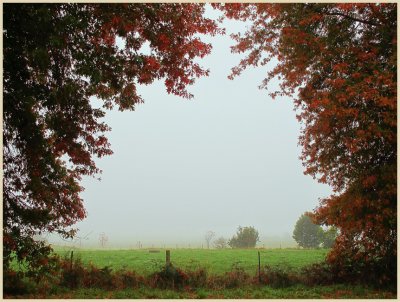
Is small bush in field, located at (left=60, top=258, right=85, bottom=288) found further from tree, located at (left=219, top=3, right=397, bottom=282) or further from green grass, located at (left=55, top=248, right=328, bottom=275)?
tree, located at (left=219, top=3, right=397, bottom=282)

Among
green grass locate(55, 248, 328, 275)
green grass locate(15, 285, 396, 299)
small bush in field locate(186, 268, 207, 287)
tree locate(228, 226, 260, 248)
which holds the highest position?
small bush in field locate(186, 268, 207, 287)

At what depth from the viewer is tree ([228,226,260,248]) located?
186 feet

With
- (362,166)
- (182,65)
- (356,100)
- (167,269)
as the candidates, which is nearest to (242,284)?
(167,269)

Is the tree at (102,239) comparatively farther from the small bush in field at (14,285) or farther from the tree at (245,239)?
the small bush in field at (14,285)

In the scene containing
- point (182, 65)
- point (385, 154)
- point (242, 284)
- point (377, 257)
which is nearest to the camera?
point (182, 65)

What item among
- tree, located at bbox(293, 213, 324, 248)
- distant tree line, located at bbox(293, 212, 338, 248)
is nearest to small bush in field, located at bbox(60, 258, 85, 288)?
distant tree line, located at bbox(293, 212, 338, 248)

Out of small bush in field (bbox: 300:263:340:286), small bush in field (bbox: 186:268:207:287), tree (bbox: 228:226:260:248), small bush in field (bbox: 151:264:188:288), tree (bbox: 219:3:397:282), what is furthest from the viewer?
tree (bbox: 228:226:260:248)

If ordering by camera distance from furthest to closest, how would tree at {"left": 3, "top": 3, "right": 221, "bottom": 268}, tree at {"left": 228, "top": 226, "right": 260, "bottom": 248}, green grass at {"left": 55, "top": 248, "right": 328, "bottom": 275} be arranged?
tree at {"left": 228, "top": 226, "right": 260, "bottom": 248}
green grass at {"left": 55, "top": 248, "right": 328, "bottom": 275}
tree at {"left": 3, "top": 3, "right": 221, "bottom": 268}

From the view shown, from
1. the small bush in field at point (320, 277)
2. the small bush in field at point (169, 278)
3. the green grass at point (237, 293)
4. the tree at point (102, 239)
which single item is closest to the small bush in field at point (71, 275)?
the green grass at point (237, 293)

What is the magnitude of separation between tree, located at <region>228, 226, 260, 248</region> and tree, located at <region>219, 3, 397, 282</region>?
46.3m

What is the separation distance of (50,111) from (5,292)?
5.36 m

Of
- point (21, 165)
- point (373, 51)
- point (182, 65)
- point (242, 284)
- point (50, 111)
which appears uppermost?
point (373, 51)

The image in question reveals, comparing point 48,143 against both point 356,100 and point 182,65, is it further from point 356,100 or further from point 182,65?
point 356,100

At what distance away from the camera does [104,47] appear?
772cm
